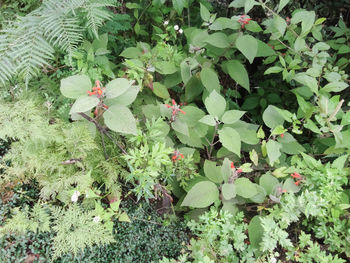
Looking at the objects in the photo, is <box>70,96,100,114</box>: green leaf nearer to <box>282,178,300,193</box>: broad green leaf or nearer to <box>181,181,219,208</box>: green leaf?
<box>181,181,219,208</box>: green leaf

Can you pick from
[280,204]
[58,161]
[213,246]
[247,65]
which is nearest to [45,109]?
[58,161]

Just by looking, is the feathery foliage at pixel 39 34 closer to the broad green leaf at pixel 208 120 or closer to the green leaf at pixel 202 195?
the broad green leaf at pixel 208 120

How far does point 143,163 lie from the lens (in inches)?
56.8

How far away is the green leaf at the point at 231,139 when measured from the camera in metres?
1.65

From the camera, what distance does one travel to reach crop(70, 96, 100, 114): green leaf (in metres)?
1.23

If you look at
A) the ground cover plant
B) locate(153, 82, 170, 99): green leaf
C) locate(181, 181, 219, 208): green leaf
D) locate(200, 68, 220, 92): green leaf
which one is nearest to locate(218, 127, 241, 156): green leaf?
the ground cover plant

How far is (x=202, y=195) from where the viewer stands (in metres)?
1.62

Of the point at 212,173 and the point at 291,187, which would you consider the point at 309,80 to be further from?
the point at 212,173

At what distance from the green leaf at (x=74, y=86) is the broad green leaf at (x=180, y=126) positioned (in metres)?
0.53

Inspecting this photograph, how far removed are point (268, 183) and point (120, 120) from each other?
0.96 meters

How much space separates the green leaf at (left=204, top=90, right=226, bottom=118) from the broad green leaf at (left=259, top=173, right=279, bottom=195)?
46 centimetres

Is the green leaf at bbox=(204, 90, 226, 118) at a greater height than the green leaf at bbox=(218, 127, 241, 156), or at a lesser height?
greater

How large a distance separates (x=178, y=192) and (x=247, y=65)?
5.35ft

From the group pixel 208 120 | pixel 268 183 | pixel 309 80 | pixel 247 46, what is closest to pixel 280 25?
pixel 247 46
